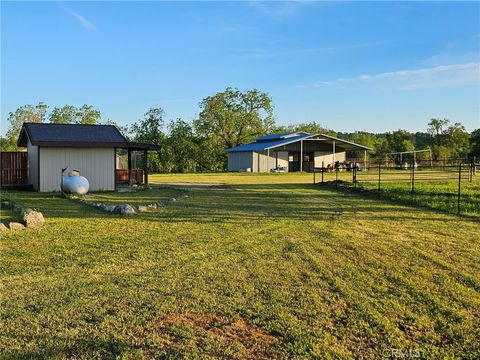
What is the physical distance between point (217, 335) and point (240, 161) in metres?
41.7

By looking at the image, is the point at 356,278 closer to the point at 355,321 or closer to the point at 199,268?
the point at 355,321

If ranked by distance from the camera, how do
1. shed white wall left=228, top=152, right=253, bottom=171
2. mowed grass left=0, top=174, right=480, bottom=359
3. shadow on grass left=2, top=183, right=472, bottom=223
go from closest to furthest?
mowed grass left=0, top=174, right=480, bottom=359, shadow on grass left=2, top=183, right=472, bottom=223, shed white wall left=228, top=152, right=253, bottom=171

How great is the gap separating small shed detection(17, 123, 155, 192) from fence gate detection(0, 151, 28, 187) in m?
0.31

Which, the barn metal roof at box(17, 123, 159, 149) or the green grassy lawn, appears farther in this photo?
the barn metal roof at box(17, 123, 159, 149)

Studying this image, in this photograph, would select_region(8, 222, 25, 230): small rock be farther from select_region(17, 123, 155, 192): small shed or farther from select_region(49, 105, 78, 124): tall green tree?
select_region(49, 105, 78, 124): tall green tree

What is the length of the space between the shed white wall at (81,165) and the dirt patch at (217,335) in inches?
574

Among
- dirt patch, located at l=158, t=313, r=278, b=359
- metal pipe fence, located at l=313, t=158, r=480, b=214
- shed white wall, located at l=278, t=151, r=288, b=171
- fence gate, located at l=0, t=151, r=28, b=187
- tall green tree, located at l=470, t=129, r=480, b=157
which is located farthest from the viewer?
tall green tree, located at l=470, t=129, r=480, b=157

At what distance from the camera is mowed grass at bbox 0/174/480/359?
3330 millimetres

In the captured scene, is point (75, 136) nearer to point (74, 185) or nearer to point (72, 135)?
point (72, 135)

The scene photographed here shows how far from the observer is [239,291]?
14.7ft

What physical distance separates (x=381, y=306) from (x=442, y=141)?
7618cm

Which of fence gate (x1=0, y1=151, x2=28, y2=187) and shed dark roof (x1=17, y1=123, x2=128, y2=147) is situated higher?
shed dark roof (x1=17, y1=123, x2=128, y2=147)

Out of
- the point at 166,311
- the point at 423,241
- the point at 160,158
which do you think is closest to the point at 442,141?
the point at 160,158

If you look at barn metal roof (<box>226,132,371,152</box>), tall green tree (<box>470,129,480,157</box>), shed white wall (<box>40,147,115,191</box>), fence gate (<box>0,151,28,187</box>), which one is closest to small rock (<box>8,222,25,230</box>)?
shed white wall (<box>40,147,115,191</box>)
